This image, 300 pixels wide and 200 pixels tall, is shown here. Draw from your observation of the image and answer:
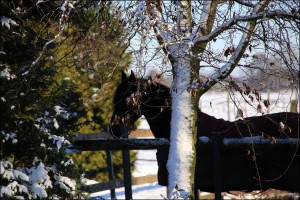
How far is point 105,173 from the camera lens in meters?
12.0

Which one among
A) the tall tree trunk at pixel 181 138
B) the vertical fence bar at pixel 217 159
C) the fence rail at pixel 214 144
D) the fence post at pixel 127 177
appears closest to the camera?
the tall tree trunk at pixel 181 138

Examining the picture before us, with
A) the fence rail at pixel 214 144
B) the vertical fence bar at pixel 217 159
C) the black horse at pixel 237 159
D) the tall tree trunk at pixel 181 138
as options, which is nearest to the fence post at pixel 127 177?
the black horse at pixel 237 159

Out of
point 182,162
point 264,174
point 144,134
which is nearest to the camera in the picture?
point 182,162

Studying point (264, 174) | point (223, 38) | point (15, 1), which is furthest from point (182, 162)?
point (15, 1)

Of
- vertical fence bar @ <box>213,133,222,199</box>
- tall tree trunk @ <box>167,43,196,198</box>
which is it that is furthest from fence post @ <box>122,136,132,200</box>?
tall tree trunk @ <box>167,43,196,198</box>

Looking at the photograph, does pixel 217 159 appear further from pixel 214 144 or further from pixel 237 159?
pixel 237 159

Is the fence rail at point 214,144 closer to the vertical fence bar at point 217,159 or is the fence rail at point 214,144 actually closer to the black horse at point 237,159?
the vertical fence bar at point 217,159

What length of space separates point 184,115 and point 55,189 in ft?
5.18

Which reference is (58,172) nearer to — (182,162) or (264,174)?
(182,162)

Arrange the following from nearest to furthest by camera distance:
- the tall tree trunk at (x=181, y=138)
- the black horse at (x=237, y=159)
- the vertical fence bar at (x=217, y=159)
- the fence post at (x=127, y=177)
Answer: the tall tree trunk at (x=181, y=138)
the vertical fence bar at (x=217, y=159)
the black horse at (x=237, y=159)
the fence post at (x=127, y=177)

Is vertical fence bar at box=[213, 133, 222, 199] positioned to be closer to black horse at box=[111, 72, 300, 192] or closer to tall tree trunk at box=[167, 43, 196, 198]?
black horse at box=[111, 72, 300, 192]

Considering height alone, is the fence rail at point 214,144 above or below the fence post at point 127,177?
above

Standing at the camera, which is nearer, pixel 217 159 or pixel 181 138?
pixel 181 138

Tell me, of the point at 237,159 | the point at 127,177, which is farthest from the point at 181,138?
the point at 127,177
